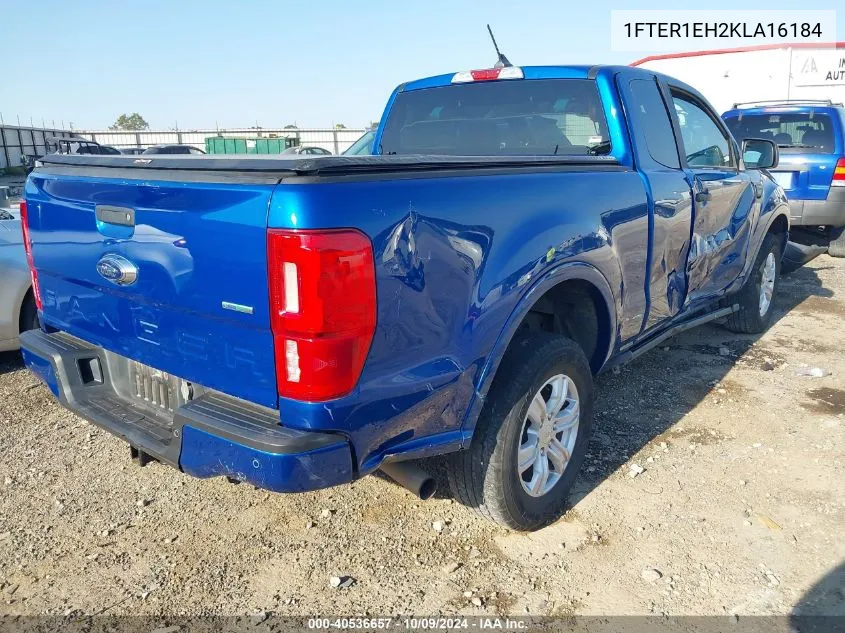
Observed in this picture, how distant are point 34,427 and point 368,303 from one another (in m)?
2.89

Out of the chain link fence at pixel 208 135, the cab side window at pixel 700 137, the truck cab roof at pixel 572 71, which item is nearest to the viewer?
the truck cab roof at pixel 572 71

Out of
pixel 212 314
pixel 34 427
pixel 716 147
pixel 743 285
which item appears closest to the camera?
pixel 212 314

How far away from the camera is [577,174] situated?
284 cm

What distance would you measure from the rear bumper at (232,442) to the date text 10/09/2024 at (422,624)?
0.66 meters

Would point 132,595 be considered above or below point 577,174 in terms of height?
below

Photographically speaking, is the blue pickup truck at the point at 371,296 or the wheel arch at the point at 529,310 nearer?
the blue pickup truck at the point at 371,296

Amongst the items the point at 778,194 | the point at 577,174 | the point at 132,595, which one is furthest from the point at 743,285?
the point at 132,595

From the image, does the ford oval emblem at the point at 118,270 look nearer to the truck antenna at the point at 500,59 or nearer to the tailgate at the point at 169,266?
the tailgate at the point at 169,266

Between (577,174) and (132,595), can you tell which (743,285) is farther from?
(132,595)

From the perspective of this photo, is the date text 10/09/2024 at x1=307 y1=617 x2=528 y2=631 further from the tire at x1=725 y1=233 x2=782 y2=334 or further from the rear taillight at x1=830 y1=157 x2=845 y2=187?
the rear taillight at x1=830 y1=157 x2=845 y2=187

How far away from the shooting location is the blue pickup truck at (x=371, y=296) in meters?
1.93

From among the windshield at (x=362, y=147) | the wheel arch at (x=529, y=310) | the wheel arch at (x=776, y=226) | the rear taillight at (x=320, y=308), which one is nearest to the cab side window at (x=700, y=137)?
the wheel arch at (x=776, y=226)

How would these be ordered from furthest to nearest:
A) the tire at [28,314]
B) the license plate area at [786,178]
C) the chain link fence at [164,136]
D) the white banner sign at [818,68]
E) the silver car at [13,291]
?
the chain link fence at [164,136], the white banner sign at [818,68], the license plate area at [786,178], the tire at [28,314], the silver car at [13,291]

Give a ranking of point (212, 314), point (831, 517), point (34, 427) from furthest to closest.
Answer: point (34, 427) < point (831, 517) < point (212, 314)
